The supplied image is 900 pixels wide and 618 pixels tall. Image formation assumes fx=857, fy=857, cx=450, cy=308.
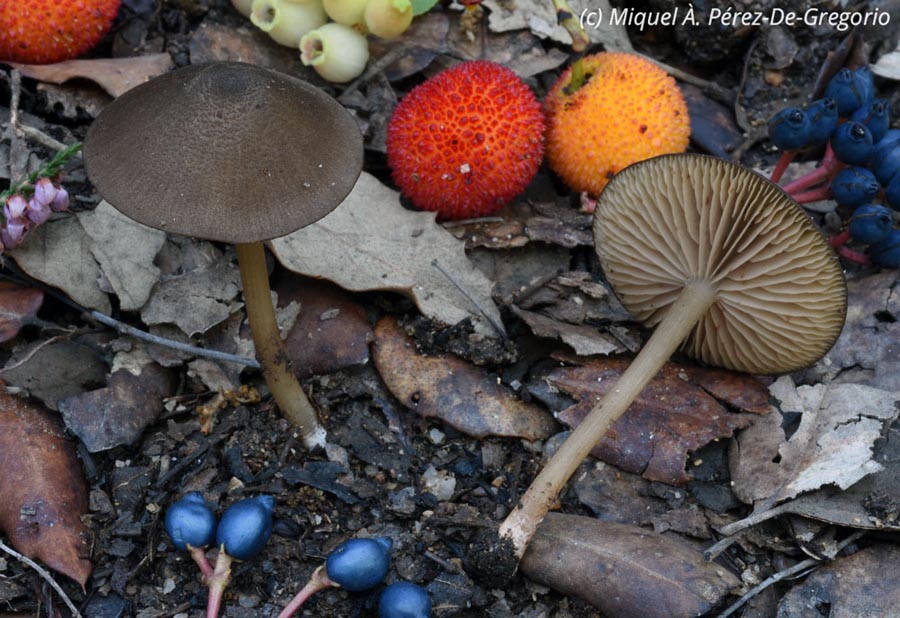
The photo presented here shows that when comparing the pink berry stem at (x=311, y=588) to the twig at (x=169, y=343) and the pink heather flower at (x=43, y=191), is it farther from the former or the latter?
the pink heather flower at (x=43, y=191)

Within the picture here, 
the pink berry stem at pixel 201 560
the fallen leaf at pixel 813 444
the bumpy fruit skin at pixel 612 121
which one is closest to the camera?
the pink berry stem at pixel 201 560

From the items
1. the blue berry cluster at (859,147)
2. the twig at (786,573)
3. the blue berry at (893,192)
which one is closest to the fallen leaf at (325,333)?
the twig at (786,573)

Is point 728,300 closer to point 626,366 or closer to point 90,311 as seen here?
point 626,366

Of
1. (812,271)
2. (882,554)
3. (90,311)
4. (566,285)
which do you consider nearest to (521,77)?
(566,285)

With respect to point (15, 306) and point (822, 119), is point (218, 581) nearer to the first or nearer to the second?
point (15, 306)

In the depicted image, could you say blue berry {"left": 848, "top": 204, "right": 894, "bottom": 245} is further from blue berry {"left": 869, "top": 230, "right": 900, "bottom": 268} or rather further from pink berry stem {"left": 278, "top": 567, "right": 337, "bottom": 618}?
pink berry stem {"left": 278, "top": 567, "right": 337, "bottom": 618}

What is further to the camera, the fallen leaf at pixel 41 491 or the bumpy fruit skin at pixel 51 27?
the bumpy fruit skin at pixel 51 27

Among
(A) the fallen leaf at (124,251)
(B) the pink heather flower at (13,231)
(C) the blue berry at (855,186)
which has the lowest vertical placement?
(A) the fallen leaf at (124,251)
